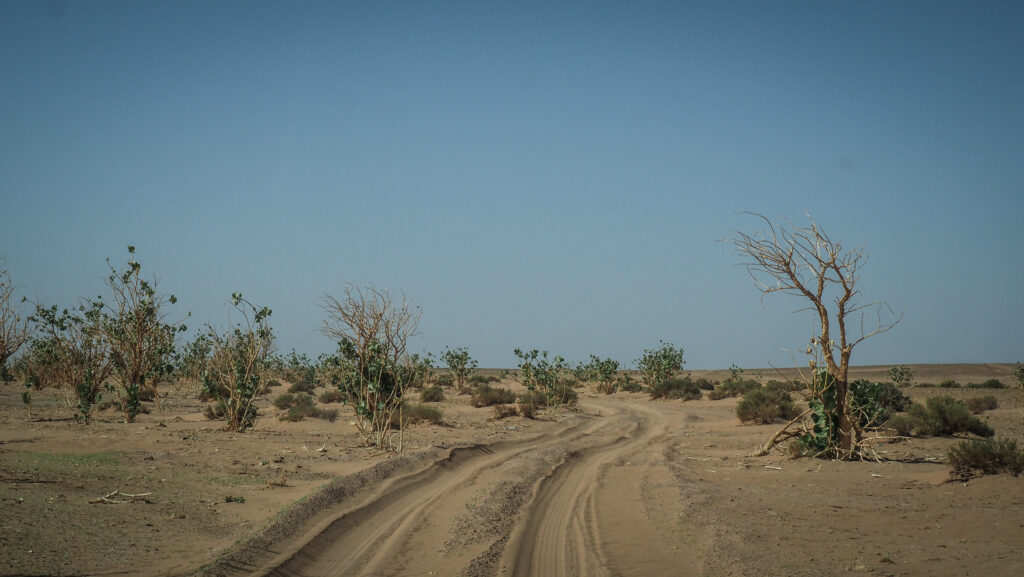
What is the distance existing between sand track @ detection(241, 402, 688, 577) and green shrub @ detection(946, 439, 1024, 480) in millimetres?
5717

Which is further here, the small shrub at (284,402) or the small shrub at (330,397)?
the small shrub at (330,397)

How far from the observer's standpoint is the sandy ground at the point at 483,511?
7457 millimetres

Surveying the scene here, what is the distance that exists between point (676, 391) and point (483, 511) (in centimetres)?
3430

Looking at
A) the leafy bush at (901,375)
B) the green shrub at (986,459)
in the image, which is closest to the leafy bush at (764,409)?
the green shrub at (986,459)

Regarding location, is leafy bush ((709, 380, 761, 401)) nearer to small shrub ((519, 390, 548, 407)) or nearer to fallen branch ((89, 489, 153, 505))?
small shrub ((519, 390, 548, 407))

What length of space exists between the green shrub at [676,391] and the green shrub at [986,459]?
30.4 m

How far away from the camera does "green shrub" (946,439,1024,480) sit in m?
10.4

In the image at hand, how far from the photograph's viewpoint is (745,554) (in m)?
7.75

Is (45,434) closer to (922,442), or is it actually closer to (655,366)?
(922,442)

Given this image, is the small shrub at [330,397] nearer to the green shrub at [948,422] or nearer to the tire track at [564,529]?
the tire track at [564,529]

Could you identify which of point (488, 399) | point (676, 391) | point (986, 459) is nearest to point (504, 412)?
point (488, 399)

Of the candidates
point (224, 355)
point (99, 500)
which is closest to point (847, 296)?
point (99, 500)

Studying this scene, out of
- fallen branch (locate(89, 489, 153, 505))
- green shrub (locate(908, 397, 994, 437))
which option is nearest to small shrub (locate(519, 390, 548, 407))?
green shrub (locate(908, 397, 994, 437))

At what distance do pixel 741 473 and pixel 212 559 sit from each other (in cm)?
1108
